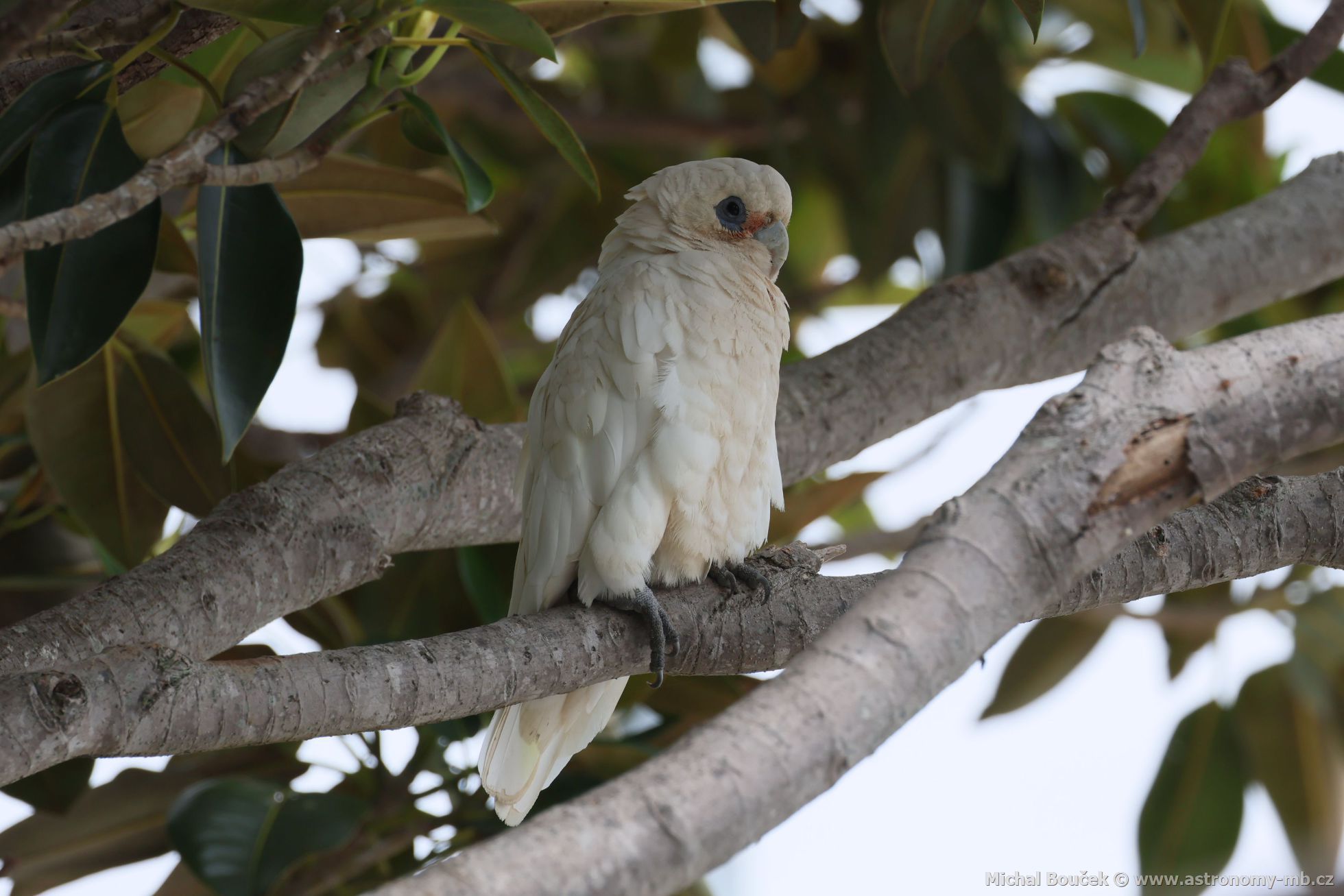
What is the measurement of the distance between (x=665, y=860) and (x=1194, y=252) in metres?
1.47

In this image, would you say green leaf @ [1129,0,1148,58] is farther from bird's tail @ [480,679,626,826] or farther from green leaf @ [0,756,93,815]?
green leaf @ [0,756,93,815]

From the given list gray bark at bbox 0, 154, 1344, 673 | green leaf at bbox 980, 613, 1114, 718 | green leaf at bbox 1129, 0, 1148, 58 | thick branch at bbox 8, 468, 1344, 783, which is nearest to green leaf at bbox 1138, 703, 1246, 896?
green leaf at bbox 980, 613, 1114, 718

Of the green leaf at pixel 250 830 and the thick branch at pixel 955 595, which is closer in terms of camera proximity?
the thick branch at pixel 955 595

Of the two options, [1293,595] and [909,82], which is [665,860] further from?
Result: [1293,595]

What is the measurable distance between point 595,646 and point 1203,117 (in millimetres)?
1269

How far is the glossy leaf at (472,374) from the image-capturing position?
1.67m

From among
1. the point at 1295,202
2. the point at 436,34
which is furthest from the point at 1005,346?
the point at 436,34

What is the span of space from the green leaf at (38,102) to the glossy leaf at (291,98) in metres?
0.12

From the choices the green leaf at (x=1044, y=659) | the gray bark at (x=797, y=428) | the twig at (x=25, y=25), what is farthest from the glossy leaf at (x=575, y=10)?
the green leaf at (x=1044, y=659)

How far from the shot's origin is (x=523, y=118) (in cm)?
240

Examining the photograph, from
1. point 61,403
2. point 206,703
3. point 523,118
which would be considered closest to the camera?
point 206,703

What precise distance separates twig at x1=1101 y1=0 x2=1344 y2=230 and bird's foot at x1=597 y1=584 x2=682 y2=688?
1.02 m

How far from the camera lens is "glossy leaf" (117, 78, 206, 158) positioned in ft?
4.11

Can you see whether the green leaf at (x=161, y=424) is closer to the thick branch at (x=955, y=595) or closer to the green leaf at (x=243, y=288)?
the green leaf at (x=243, y=288)
